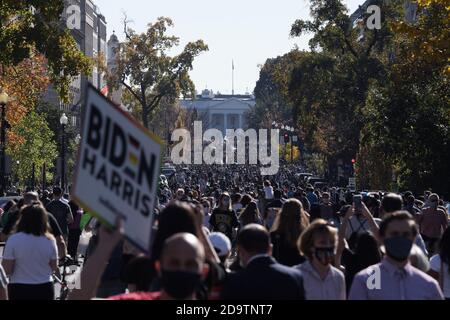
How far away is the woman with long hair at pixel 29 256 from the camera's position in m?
10.1

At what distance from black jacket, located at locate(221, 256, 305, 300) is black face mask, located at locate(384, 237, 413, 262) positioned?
0.70 m

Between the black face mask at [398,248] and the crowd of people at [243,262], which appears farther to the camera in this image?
the black face mask at [398,248]

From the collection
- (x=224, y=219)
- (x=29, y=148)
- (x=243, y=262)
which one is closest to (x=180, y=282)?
(x=243, y=262)

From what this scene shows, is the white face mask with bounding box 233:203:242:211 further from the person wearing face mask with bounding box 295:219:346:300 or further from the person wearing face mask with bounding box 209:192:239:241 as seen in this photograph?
the person wearing face mask with bounding box 295:219:346:300

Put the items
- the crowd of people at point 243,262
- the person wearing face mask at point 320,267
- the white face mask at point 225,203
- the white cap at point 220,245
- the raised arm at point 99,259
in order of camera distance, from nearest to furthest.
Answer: the raised arm at point 99,259 → the crowd of people at point 243,262 → the person wearing face mask at point 320,267 → the white cap at point 220,245 → the white face mask at point 225,203

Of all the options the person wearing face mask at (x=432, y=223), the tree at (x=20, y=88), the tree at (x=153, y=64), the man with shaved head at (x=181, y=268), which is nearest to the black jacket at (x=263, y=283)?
the man with shaved head at (x=181, y=268)

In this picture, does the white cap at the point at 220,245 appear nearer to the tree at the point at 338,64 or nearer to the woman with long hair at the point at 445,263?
the woman with long hair at the point at 445,263

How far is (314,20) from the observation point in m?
58.3

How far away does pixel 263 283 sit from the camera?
6828mm

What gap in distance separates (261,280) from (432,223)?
12.5 m

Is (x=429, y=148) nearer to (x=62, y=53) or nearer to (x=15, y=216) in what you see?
(x=62, y=53)

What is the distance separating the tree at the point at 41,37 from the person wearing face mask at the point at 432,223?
9924 millimetres

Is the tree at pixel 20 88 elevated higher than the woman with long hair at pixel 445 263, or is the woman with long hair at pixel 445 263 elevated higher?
the tree at pixel 20 88
